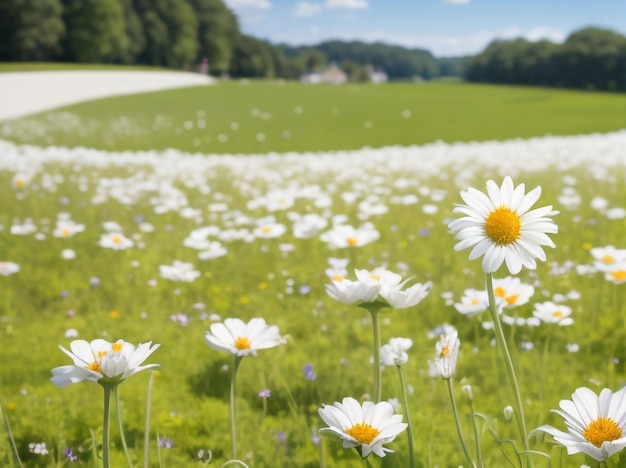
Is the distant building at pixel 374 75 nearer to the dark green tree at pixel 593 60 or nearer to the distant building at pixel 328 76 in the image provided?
the distant building at pixel 328 76

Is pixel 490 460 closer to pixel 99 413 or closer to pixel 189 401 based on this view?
pixel 189 401

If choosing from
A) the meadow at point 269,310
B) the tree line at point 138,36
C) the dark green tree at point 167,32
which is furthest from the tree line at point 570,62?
the meadow at point 269,310

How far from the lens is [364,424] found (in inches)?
54.6

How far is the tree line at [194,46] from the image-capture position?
5444 centimetres

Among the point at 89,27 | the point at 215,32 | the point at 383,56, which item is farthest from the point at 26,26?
the point at 383,56

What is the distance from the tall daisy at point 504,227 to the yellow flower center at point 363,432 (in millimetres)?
412

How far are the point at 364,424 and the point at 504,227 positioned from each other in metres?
0.52

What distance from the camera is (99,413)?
2512 millimetres

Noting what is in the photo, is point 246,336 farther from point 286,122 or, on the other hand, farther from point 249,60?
point 249,60

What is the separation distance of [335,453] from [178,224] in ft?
12.5

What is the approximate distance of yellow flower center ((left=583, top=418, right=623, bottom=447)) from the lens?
50.6 inches

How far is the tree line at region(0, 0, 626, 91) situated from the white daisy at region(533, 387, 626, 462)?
58330mm

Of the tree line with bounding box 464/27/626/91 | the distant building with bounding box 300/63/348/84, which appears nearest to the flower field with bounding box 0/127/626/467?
the tree line with bounding box 464/27/626/91

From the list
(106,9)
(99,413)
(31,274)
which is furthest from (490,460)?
(106,9)
